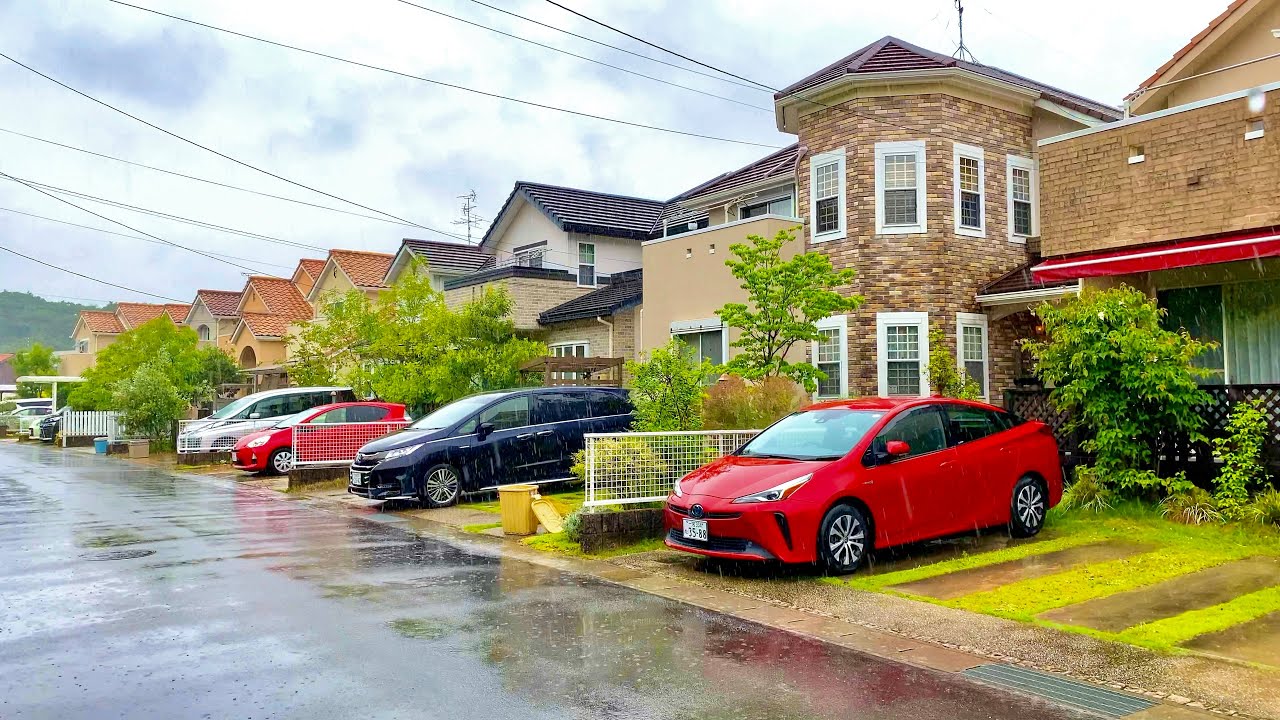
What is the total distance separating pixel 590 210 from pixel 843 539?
23748mm

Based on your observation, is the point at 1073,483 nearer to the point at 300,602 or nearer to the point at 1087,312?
the point at 1087,312

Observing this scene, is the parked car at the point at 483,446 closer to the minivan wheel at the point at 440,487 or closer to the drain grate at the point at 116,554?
the minivan wheel at the point at 440,487

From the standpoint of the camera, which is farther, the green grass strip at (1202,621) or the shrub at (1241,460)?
the shrub at (1241,460)

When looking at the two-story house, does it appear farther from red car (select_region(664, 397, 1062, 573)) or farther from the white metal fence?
the white metal fence

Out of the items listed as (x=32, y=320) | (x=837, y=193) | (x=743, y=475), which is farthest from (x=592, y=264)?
(x=32, y=320)

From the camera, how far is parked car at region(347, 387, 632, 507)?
15023mm

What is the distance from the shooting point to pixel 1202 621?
7.36 m

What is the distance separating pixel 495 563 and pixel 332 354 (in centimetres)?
2190

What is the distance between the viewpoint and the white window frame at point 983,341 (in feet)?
61.7

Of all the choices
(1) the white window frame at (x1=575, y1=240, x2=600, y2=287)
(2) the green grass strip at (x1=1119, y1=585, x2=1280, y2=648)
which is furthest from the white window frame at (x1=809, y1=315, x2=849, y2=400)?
(1) the white window frame at (x1=575, y1=240, x2=600, y2=287)

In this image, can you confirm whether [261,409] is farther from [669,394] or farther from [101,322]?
[101,322]

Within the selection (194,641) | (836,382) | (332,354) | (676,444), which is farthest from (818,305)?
(332,354)

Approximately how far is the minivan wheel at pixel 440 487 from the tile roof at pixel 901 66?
10.2 metres

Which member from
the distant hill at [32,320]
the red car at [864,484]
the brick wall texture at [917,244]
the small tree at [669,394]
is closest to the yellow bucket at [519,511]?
the small tree at [669,394]
